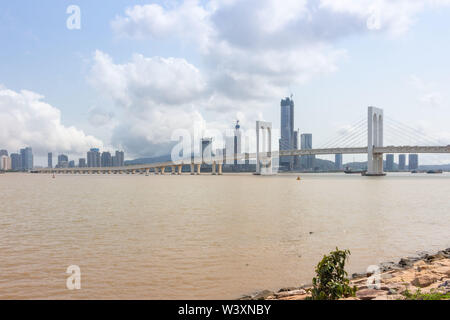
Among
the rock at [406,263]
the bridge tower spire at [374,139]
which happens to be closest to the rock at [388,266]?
the rock at [406,263]

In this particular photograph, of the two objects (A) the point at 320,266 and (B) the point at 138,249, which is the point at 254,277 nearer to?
(A) the point at 320,266

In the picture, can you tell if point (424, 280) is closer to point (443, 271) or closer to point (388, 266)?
point (443, 271)

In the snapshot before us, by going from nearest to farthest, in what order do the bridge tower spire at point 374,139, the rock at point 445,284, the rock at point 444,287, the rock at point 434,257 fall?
1. the rock at point 444,287
2. the rock at point 445,284
3. the rock at point 434,257
4. the bridge tower spire at point 374,139

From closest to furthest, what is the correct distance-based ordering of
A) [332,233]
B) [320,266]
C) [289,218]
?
[320,266] < [332,233] < [289,218]

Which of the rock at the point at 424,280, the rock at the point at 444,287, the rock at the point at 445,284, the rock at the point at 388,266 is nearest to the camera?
the rock at the point at 444,287

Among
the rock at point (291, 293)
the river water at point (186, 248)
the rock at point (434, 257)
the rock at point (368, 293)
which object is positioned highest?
the rock at point (368, 293)

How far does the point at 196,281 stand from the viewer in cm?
834

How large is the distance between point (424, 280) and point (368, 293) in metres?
1.83

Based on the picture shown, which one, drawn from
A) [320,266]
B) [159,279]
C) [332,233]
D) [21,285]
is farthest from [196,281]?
[332,233]

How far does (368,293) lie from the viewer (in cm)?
630

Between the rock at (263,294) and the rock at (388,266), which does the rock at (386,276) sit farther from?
the rock at (263,294)

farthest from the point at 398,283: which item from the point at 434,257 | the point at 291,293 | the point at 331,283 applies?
the point at 434,257

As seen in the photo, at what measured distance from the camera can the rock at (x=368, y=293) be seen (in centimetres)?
608
